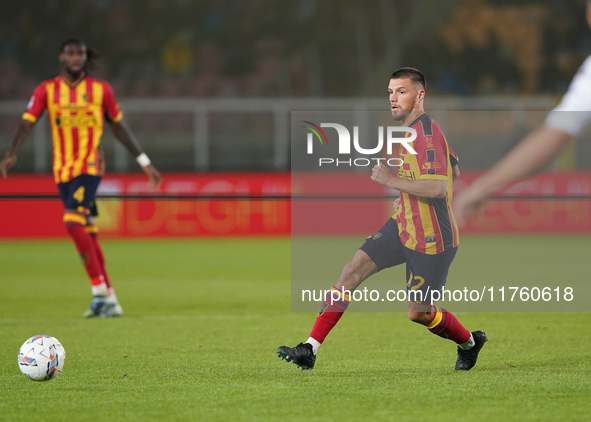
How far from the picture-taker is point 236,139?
58.1 ft

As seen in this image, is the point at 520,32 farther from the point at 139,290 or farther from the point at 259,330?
the point at 259,330

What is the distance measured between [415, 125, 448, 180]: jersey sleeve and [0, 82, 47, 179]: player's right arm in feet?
12.3

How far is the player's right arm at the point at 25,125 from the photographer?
6.99m

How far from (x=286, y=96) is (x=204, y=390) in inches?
836

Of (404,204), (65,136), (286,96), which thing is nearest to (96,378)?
(404,204)

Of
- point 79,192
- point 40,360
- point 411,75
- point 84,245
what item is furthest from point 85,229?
point 411,75

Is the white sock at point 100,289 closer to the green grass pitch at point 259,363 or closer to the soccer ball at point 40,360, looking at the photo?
the green grass pitch at point 259,363

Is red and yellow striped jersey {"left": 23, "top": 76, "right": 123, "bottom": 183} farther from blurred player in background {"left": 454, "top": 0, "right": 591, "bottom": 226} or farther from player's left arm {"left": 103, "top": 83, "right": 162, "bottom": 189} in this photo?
blurred player in background {"left": 454, "top": 0, "right": 591, "bottom": 226}

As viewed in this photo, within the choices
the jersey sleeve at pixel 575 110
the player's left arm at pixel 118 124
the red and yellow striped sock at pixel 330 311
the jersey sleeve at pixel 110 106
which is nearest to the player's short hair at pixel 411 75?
the red and yellow striped sock at pixel 330 311

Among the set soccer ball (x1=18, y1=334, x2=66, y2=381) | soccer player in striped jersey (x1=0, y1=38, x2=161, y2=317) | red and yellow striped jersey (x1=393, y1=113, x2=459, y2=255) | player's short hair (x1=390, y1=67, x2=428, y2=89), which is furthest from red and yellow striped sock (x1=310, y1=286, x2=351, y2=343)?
soccer player in striped jersey (x1=0, y1=38, x2=161, y2=317)

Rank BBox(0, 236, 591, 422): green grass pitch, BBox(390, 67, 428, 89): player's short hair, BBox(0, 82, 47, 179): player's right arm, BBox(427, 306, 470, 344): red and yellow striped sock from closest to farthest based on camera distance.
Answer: BBox(0, 236, 591, 422): green grass pitch < BBox(390, 67, 428, 89): player's short hair < BBox(427, 306, 470, 344): red and yellow striped sock < BBox(0, 82, 47, 179): player's right arm

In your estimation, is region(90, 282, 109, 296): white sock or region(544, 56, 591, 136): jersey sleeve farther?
region(90, 282, 109, 296): white sock

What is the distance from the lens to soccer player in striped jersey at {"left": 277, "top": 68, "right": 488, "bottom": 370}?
4.51 m

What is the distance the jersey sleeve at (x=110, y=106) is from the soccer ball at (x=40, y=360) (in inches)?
124
